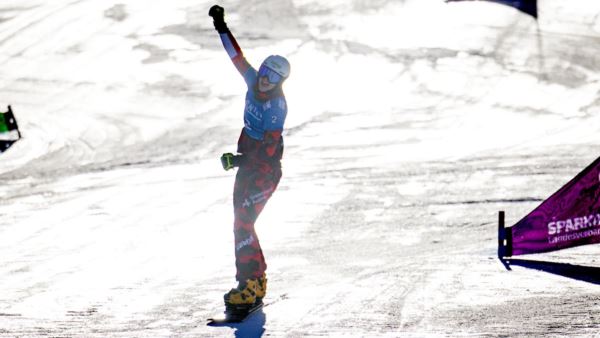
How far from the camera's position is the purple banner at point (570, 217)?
279 inches

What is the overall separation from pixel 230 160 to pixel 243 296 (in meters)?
1.08

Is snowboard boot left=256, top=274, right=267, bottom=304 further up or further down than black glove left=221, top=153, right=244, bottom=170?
further down

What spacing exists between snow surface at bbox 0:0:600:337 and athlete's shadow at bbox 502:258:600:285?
0.08 metres

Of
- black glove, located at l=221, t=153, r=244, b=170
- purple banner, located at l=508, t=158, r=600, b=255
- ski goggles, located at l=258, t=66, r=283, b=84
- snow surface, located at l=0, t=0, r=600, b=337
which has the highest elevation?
ski goggles, located at l=258, t=66, r=283, b=84

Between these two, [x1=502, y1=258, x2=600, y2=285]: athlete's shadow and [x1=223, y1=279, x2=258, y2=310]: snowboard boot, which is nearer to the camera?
[x1=223, y1=279, x2=258, y2=310]: snowboard boot

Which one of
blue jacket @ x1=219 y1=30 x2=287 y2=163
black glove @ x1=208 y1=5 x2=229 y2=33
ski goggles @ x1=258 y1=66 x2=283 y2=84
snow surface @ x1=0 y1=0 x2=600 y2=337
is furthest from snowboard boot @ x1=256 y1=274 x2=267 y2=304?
black glove @ x1=208 y1=5 x2=229 y2=33

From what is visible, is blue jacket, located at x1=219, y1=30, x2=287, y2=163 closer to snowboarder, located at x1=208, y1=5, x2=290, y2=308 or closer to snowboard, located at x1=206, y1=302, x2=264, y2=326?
snowboarder, located at x1=208, y1=5, x2=290, y2=308

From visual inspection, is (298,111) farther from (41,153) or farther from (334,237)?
(334,237)

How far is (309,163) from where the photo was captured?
480 inches

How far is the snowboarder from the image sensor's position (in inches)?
256

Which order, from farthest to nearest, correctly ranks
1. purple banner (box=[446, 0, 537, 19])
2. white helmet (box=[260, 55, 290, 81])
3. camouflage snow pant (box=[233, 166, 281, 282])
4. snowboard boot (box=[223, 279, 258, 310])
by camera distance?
purple banner (box=[446, 0, 537, 19]) < snowboard boot (box=[223, 279, 258, 310]) < camouflage snow pant (box=[233, 166, 281, 282]) < white helmet (box=[260, 55, 290, 81])

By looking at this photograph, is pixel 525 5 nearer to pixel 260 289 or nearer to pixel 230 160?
pixel 260 289

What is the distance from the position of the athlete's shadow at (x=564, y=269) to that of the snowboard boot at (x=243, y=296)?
2.25 metres

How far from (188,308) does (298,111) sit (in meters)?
7.91
